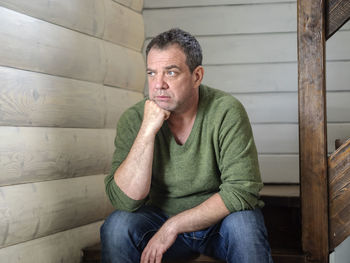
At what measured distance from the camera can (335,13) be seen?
6.56ft

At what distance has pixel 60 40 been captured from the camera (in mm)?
2102

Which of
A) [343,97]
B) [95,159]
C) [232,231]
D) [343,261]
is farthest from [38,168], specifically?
[343,97]

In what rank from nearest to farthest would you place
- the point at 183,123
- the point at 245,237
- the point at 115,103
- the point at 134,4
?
1. the point at 245,237
2. the point at 183,123
3. the point at 115,103
4. the point at 134,4

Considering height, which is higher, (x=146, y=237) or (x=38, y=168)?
(x=38, y=168)

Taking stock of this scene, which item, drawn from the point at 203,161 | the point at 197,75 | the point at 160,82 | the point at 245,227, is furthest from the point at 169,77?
the point at 245,227

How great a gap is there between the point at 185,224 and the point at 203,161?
27 centimetres

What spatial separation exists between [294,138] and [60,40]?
1.67 metres

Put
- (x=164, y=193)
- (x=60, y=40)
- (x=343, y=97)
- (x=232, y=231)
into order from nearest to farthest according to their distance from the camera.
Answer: (x=232, y=231)
(x=164, y=193)
(x=60, y=40)
(x=343, y=97)

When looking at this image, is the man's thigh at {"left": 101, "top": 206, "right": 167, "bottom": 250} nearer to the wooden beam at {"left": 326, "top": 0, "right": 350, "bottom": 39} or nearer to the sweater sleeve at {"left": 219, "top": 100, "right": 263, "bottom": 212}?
the sweater sleeve at {"left": 219, "top": 100, "right": 263, "bottom": 212}

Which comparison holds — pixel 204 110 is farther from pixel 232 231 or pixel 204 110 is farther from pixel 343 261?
pixel 343 261

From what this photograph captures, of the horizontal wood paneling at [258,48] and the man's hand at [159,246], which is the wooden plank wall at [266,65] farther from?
the man's hand at [159,246]

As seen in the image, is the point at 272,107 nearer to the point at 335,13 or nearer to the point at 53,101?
the point at 335,13

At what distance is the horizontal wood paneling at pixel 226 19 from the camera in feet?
9.88

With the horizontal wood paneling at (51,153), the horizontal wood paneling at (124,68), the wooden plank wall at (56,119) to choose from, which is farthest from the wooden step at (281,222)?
the horizontal wood paneling at (124,68)
